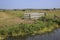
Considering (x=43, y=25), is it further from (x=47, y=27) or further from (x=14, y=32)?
(x=14, y=32)

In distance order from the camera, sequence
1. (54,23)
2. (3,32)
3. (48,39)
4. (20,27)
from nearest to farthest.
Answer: (48,39), (3,32), (20,27), (54,23)

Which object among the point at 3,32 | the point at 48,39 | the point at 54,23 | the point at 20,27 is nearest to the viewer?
the point at 48,39

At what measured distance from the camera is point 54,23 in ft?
95.7

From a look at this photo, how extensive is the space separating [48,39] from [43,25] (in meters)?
5.82

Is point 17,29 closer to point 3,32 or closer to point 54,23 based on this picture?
point 3,32

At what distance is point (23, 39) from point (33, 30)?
3.58 meters

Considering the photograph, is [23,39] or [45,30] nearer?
[23,39]

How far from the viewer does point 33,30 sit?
23.5 meters

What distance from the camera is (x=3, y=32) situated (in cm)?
2150

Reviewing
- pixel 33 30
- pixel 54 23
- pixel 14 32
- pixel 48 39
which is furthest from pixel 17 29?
pixel 54 23

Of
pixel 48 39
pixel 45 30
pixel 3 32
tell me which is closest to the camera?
pixel 48 39

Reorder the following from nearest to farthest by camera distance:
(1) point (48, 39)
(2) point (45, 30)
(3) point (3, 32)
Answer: (1) point (48, 39) → (3) point (3, 32) → (2) point (45, 30)

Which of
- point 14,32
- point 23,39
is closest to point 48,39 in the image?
point 23,39

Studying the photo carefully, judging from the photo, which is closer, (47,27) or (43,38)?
(43,38)
